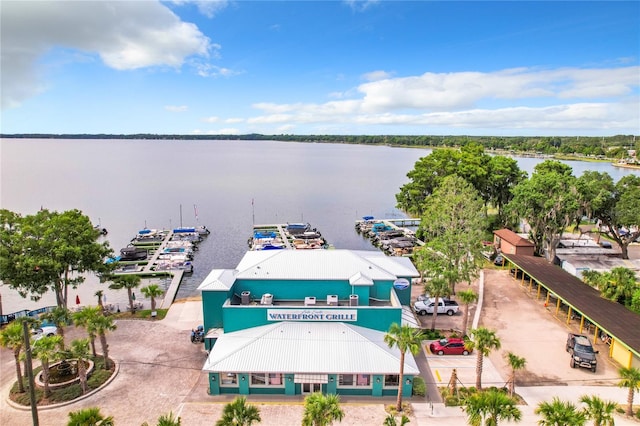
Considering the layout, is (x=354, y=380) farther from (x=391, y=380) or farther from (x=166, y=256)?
(x=166, y=256)

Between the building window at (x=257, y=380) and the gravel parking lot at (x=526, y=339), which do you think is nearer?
the building window at (x=257, y=380)

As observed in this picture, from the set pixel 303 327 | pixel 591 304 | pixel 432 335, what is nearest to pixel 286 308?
pixel 303 327

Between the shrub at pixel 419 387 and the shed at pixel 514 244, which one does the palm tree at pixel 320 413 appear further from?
the shed at pixel 514 244

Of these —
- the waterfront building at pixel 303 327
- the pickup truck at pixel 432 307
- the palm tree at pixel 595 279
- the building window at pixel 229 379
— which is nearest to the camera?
the waterfront building at pixel 303 327

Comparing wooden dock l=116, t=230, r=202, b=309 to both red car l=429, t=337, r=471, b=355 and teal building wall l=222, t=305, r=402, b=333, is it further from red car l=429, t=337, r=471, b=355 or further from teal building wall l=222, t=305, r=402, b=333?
red car l=429, t=337, r=471, b=355

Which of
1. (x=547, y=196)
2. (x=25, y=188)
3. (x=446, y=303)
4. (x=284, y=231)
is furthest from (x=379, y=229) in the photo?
(x=25, y=188)

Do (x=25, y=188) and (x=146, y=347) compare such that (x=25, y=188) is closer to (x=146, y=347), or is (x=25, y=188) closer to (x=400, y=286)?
(x=146, y=347)

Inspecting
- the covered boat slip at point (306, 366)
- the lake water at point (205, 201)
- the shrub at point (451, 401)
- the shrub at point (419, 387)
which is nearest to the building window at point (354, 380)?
the covered boat slip at point (306, 366)
